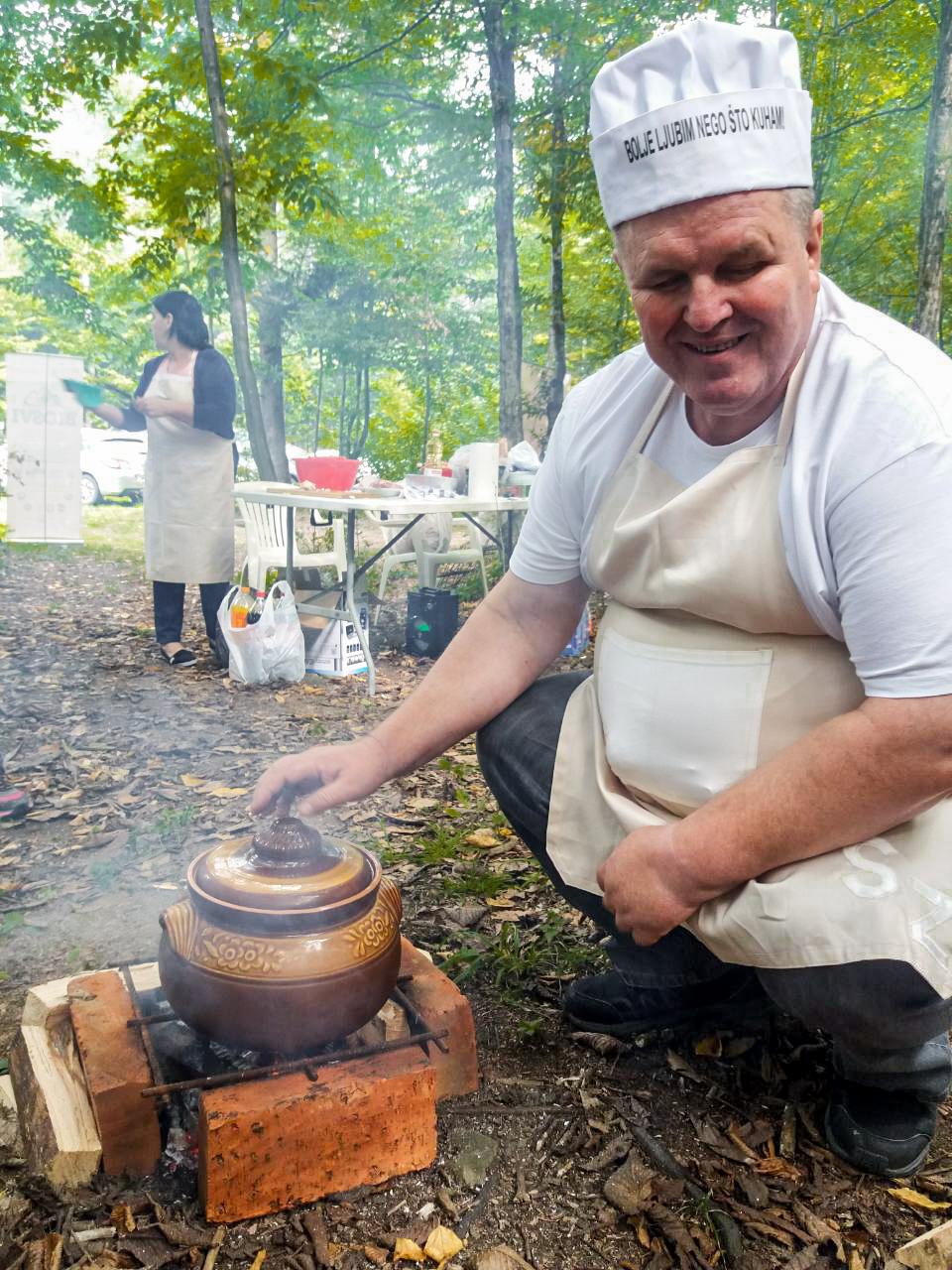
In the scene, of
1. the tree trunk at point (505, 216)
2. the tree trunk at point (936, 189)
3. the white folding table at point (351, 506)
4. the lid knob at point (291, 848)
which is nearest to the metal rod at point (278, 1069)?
the lid knob at point (291, 848)

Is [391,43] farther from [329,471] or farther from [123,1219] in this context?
[123,1219]

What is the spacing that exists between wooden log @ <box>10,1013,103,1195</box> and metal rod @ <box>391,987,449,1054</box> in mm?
617

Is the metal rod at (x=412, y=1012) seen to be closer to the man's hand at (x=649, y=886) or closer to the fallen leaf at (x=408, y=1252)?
the fallen leaf at (x=408, y=1252)

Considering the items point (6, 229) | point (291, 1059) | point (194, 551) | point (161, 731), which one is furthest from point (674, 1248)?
point (6, 229)

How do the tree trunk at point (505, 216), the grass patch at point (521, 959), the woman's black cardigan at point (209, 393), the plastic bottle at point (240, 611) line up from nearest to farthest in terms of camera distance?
the grass patch at point (521, 959) < the plastic bottle at point (240, 611) < the woman's black cardigan at point (209, 393) < the tree trunk at point (505, 216)

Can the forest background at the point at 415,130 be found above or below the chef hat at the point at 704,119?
above

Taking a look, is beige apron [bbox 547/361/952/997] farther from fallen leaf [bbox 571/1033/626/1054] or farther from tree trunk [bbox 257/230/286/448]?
tree trunk [bbox 257/230/286/448]

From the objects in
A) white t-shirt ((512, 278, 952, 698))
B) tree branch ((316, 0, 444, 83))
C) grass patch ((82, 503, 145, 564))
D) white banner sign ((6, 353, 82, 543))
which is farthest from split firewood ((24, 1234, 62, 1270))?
tree branch ((316, 0, 444, 83))

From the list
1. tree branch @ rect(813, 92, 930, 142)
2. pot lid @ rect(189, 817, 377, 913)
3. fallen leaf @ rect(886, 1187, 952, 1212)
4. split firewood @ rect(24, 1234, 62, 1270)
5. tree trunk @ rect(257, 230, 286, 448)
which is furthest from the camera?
tree trunk @ rect(257, 230, 286, 448)

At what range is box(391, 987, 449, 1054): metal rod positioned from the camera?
195cm

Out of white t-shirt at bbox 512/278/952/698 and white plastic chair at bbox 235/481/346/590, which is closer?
white t-shirt at bbox 512/278/952/698

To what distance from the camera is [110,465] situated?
18.8 metres

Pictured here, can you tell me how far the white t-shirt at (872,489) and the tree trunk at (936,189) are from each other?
16.2ft

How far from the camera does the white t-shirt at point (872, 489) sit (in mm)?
1461
